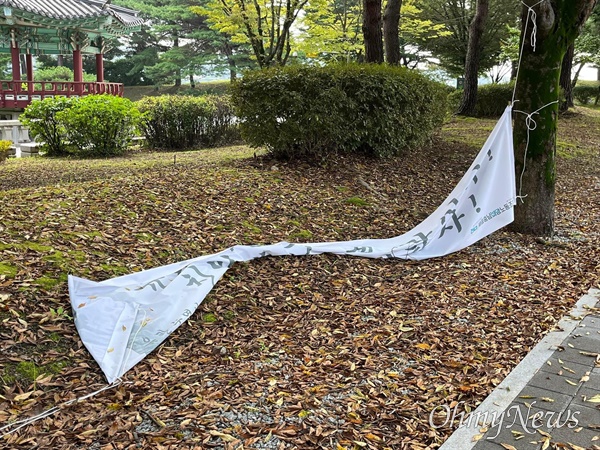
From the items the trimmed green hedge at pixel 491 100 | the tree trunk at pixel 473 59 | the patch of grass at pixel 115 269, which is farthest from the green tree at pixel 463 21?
the patch of grass at pixel 115 269

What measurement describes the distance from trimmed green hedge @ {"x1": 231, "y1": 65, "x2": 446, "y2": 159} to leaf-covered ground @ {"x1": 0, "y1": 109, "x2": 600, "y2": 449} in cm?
49

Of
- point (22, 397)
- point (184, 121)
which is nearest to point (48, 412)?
point (22, 397)

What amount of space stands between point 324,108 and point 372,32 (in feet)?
10.7

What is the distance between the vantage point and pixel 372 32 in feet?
31.6

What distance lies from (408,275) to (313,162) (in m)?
2.83

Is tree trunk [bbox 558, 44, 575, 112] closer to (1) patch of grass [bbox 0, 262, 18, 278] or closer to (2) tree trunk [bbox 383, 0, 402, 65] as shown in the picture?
(2) tree trunk [bbox 383, 0, 402, 65]

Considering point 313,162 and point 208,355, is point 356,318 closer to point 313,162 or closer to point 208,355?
point 208,355

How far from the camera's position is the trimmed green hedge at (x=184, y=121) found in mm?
11453

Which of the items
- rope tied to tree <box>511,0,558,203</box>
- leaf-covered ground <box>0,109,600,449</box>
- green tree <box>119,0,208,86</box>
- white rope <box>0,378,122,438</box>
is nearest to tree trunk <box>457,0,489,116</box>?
leaf-covered ground <box>0,109,600,449</box>

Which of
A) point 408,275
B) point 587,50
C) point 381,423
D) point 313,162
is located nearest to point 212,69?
point 587,50

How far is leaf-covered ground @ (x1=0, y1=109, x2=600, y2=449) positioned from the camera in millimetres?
2756

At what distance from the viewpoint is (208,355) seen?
3.43 meters
